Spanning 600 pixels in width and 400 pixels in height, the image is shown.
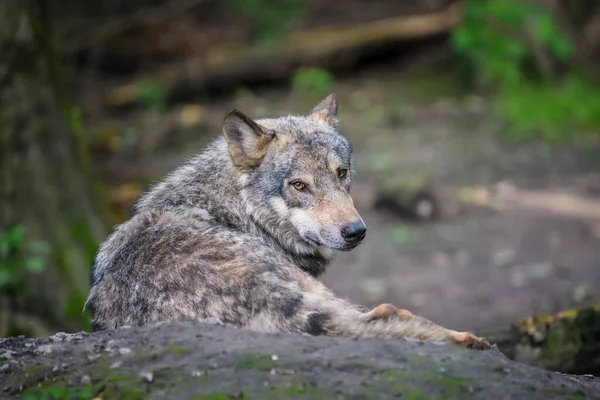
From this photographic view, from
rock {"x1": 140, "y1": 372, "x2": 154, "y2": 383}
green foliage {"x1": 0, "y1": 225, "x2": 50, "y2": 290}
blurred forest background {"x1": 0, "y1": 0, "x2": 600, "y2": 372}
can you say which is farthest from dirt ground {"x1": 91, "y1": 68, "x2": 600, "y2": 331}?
rock {"x1": 140, "y1": 372, "x2": 154, "y2": 383}

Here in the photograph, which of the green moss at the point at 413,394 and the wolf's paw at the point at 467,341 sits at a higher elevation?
the wolf's paw at the point at 467,341

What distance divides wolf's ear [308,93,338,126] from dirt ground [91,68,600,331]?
135 inches

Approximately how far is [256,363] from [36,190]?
5.87m

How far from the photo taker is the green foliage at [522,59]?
1823 cm

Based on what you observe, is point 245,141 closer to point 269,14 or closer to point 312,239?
point 312,239

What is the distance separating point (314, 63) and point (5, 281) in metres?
12.8

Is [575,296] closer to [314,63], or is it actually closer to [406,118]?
[406,118]

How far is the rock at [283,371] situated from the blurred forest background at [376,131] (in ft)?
7.65

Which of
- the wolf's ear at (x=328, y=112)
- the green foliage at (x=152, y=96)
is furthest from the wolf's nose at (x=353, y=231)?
the green foliage at (x=152, y=96)

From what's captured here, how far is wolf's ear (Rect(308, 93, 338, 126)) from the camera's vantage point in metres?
6.68

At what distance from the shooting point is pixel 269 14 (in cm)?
2267

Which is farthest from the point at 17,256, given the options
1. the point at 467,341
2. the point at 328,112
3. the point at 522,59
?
the point at 522,59

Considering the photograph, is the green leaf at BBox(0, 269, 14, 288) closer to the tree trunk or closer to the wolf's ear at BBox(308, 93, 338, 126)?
the tree trunk

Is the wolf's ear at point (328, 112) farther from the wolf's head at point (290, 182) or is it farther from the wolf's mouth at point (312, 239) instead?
the wolf's mouth at point (312, 239)
